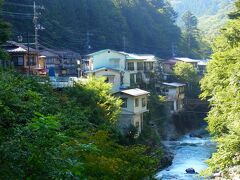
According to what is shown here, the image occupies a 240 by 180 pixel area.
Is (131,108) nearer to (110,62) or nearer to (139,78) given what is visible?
(110,62)

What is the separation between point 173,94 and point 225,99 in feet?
112

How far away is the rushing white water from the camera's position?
99.5 ft

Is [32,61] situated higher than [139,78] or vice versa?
[32,61]

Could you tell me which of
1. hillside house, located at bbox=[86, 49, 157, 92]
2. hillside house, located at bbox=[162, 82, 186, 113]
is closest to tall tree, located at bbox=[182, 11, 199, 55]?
hillside house, located at bbox=[162, 82, 186, 113]

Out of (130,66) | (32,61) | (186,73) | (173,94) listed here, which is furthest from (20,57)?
(186,73)

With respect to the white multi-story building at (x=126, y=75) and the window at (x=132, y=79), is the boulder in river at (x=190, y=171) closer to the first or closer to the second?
the white multi-story building at (x=126, y=75)

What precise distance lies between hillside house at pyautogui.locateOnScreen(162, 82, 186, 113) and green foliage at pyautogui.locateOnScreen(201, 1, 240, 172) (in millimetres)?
21037

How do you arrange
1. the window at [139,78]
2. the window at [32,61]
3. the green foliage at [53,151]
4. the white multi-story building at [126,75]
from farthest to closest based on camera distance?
the window at [139,78], the window at [32,61], the white multi-story building at [126,75], the green foliage at [53,151]

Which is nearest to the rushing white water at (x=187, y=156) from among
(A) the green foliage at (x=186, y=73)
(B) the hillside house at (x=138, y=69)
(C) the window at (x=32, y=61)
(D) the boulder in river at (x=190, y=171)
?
(D) the boulder in river at (x=190, y=171)

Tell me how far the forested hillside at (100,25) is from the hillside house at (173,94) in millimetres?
18453

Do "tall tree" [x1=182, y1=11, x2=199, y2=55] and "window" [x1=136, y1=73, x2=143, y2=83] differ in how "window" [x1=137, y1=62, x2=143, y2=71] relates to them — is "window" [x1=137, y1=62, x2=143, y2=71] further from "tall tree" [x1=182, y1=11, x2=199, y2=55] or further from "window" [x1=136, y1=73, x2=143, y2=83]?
"tall tree" [x1=182, y1=11, x2=199, y2=55]

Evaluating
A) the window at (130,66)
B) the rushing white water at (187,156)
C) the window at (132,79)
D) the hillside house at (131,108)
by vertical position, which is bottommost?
the rushing white water at (187,156)

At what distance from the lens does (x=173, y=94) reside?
54500mm

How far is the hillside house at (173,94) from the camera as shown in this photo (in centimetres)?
5409
